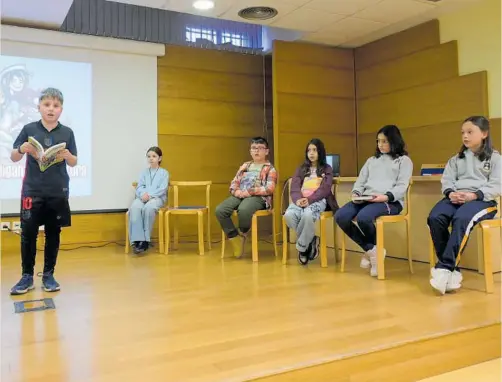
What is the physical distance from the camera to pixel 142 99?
4.85 m

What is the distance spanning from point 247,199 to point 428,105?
217 cm

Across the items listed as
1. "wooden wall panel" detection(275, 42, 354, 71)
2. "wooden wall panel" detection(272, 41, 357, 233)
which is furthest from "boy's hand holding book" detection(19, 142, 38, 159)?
"wooden wall panel" detection(275, 42, 354, 71)

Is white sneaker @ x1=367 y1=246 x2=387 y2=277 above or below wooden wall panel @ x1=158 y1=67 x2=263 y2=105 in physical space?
below

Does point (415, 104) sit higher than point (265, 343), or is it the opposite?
point (415, 104)

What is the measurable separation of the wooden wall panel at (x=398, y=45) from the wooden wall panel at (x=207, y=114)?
119cm

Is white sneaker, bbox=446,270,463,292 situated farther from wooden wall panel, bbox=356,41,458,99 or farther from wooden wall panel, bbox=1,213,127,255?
wooden wall panel, bbox=1,213,127,255

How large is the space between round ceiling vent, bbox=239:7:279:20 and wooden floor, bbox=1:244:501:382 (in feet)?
7.59

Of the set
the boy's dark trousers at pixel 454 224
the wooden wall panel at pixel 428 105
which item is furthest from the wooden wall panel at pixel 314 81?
the boy's dark trousers at pixel 454 224

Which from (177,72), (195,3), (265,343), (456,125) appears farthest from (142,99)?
(265,343)

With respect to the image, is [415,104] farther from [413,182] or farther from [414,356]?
[414,356]

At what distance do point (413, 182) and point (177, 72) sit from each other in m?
2.83

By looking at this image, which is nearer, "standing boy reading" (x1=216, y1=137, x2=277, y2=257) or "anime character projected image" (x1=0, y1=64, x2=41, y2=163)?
"standing boy reading" (x1=216, y1=137, x2=277, y2=257)

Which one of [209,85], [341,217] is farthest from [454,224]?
[209,85]

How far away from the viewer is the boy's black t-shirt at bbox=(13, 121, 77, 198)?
8.61 feet
